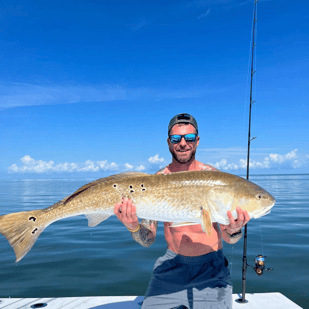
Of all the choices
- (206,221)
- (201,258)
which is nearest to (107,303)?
(201,258)

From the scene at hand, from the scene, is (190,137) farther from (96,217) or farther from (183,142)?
(96,217)

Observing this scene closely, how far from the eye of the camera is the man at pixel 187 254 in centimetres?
390

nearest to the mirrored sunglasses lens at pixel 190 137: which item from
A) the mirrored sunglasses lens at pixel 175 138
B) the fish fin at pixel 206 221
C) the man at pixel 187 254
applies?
the man at pixel 187 254

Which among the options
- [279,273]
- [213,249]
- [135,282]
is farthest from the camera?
[279,273]

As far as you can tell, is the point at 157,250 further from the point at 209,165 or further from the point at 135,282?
the point at 209,165

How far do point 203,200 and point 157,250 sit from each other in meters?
7.39

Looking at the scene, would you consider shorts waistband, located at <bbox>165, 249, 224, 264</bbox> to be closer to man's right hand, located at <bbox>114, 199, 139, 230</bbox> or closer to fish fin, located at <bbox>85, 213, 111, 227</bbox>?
man's right hand, located at <bbox>114, 199, 139, 230</bbox>

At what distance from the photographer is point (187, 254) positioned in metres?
4.39

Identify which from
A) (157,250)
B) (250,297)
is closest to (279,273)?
(250,297)

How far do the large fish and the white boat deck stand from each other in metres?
2.44

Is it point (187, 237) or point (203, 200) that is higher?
point (203, 200)

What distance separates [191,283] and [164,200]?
1.48m

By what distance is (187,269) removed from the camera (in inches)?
169

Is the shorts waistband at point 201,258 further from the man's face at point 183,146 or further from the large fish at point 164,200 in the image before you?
the man's face at point 183,146
